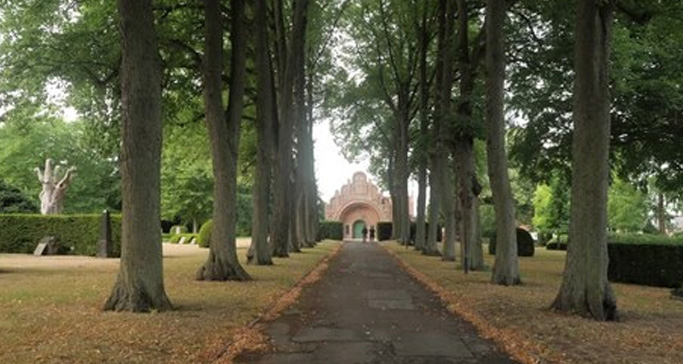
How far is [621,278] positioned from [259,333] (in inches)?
541

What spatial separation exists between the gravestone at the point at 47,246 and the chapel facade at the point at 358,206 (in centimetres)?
5633

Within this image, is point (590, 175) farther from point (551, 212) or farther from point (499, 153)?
point (551, 212)

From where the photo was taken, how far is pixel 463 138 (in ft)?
67.1

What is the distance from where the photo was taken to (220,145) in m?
16.1

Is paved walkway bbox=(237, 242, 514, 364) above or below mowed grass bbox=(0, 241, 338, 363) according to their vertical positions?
below

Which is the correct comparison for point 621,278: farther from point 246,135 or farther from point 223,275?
point 246,135

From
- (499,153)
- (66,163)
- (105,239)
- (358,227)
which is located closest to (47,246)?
(105,239)

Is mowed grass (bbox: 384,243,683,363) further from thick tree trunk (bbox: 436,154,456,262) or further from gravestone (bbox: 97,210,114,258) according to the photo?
gravestone (bbox: 97,210,114,258)

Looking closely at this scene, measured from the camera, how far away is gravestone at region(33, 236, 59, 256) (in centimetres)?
2709

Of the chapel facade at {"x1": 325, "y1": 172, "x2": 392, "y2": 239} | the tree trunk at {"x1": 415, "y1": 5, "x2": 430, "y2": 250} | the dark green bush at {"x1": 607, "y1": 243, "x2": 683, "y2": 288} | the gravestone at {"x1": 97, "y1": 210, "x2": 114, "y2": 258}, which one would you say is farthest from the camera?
the chapel facade at {"x1": 325, "y1": 172, "x2": 392, "y2": 239}

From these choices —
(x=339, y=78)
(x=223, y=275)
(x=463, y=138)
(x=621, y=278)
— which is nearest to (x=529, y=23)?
(x=463, y=138)

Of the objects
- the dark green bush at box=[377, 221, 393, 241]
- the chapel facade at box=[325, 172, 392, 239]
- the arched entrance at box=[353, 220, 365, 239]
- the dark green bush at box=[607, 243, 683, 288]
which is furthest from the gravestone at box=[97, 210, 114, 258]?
the arched entrance at box=[353, 220, 365, 239]

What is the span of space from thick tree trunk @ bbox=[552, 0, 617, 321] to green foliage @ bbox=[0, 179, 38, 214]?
2962cm

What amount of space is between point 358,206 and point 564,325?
7526cm
